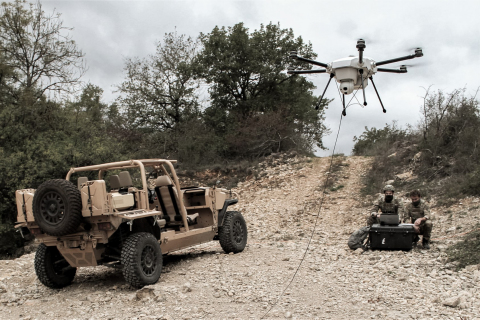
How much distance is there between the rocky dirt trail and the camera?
17.7ft

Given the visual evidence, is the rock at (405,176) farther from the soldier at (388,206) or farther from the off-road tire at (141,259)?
the off-road tire at (141,259)

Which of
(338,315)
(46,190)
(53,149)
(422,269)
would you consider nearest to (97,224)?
(46,190)

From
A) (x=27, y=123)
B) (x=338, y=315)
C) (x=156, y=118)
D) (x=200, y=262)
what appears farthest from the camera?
(x=156, y=118)

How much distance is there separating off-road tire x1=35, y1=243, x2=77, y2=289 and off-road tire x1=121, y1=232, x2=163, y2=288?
141 cm

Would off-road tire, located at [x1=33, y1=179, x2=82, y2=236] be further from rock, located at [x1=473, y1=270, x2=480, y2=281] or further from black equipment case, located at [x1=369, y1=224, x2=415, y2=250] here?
rock, located at [x1=473, y1=270, x2=480, y2=281]

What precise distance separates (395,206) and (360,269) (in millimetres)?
2246

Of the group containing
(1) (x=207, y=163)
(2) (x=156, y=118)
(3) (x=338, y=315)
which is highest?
(2) (x=156, y=118)

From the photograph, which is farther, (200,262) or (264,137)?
(264,137)

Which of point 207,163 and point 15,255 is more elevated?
point 207,163

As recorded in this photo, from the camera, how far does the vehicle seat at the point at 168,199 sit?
8.18 meters

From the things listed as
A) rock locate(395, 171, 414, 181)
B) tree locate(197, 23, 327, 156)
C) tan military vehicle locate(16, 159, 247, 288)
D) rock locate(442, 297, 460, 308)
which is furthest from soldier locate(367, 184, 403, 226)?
tree locate(197, 23, 327, 156)

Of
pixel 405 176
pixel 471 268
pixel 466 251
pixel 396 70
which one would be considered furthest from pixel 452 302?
pixel 405 176

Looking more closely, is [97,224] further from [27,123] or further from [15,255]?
[27,123]

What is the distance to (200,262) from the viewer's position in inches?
325
